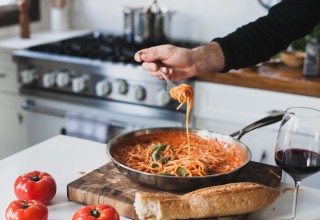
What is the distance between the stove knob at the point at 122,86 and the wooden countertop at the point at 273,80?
15.4 inches

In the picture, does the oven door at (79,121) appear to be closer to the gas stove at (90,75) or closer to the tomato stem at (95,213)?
the gas stove at (90,75)

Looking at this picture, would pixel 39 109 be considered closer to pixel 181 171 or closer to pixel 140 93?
pixel 140 93

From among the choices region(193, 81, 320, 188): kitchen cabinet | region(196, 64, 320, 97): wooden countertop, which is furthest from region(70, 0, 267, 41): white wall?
region(193, 81, 320, 188): kitchen cabinet

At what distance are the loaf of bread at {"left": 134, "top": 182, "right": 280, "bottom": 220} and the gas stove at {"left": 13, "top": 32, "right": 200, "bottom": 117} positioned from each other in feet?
4.39

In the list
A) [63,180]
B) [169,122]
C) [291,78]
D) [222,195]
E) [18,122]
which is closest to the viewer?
[222,195]

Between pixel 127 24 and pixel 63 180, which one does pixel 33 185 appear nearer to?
pixel 63 180

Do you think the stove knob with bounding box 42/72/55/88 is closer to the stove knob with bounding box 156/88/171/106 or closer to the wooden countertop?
the stove knob with bounding box 156/88/171/106

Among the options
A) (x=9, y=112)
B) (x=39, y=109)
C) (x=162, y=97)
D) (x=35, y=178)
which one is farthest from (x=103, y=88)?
(x=35, y=178)

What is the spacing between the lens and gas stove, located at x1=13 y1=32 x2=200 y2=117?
2.54m

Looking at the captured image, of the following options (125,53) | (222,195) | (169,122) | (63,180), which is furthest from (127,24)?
(222,195)

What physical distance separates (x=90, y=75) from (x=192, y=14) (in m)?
0.82

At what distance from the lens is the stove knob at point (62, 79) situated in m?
2.71

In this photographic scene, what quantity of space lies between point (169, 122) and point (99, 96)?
427 mm

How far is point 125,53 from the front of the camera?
9.02 feet
